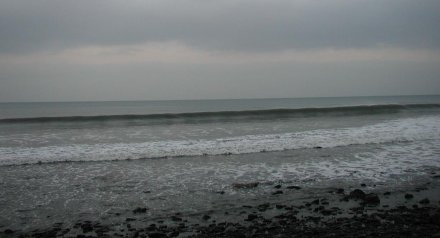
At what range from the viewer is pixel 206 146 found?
1498 centimetres

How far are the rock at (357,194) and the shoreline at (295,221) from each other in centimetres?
2

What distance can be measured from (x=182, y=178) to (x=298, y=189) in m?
3.22

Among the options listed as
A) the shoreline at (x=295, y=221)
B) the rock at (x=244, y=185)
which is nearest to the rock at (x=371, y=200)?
the shoreline at (x=295, y=221)

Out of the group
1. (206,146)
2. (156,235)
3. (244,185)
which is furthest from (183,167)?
(156,235)

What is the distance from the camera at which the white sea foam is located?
13.1m

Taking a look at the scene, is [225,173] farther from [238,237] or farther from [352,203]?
[238,237]

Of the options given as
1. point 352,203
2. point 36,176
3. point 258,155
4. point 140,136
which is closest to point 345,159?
point 258,155

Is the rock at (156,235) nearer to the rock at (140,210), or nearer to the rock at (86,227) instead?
the rock at (86,227)

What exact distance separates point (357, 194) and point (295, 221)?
2271mm

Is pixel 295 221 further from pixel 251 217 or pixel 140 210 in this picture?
pixel 140 210

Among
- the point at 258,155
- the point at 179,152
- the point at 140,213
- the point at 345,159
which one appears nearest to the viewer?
the point at 140,213

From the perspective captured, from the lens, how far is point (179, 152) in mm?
13789

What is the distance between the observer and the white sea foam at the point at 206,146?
1312 cm

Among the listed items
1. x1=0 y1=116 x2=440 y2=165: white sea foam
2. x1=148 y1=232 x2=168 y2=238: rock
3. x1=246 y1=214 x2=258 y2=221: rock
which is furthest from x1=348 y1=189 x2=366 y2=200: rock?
x1=0 y1=116 x2=440 y2=165: white sea foam
